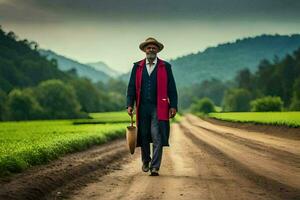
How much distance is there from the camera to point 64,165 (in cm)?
1212

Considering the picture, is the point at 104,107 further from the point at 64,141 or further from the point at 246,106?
the point at 64,141

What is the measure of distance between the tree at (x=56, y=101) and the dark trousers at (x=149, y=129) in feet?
335

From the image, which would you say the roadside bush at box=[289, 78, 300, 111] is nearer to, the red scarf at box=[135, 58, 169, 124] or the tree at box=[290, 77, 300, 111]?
the tree at box=[290, 77, 300, 111]

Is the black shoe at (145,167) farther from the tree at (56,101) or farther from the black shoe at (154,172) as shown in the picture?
the tree at (56,101)

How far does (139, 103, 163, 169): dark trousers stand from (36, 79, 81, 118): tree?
10217cm

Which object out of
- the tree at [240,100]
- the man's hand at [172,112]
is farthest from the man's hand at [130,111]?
the tree at [240,100]

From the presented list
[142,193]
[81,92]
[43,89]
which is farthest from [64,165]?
[81,92]

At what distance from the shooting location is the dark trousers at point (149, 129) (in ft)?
36.6

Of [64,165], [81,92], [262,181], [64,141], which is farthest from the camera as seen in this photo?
[81,92]

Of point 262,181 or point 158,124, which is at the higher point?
point 158,124

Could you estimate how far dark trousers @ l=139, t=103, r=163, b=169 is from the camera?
440 inches

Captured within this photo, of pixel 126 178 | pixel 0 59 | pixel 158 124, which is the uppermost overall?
pixel 0 59

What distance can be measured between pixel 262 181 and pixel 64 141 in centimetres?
951

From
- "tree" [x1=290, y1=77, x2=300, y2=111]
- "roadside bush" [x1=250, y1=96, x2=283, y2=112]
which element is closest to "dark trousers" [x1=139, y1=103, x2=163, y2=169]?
"roadside bush" [x1=250, y1=96, x2=283, y2=112]
